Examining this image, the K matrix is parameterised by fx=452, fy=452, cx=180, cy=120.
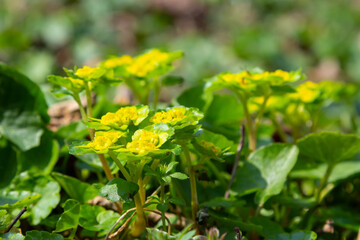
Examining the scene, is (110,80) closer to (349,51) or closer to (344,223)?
(344,223)

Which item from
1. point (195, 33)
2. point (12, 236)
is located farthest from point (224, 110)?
point (195, 33)

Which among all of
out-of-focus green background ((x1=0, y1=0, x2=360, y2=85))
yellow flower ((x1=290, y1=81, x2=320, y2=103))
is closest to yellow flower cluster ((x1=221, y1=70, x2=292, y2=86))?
yellow flower ((x1=290, y1=81, x2=320, y2=103))

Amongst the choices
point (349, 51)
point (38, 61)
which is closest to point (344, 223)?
point (38, 61)

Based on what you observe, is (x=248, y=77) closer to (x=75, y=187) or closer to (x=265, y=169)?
(x=265, y=169)

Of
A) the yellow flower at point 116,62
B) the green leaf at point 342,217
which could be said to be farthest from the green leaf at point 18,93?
the green leaf at point 342,217

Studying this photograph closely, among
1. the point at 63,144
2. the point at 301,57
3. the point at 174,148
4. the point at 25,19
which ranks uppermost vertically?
the point at 174,148
